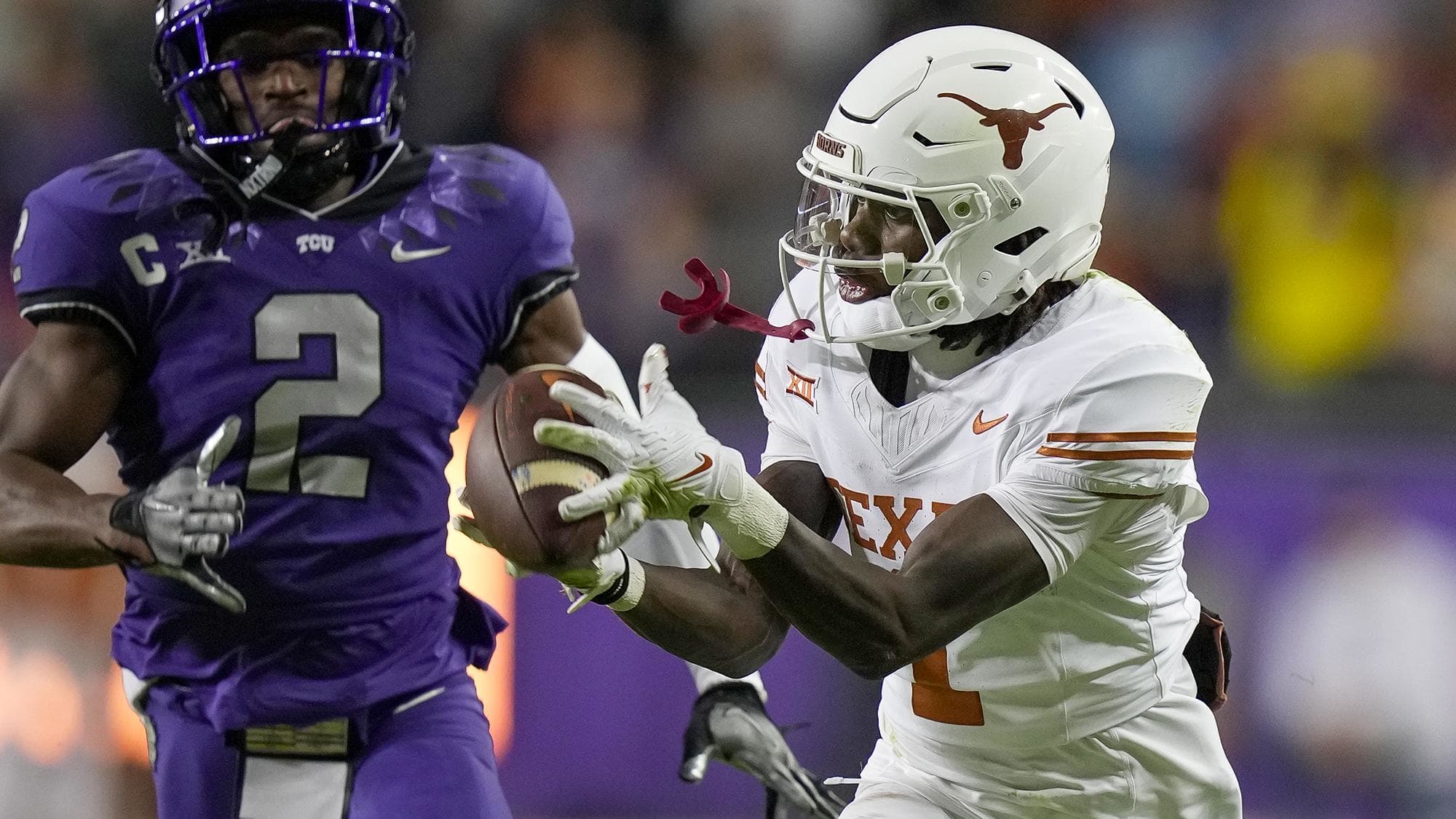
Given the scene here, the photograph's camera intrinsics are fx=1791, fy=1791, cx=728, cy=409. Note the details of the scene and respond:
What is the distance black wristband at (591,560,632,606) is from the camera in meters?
2.34

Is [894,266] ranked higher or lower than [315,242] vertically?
higher

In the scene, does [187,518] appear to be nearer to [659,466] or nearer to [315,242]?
[315,242]

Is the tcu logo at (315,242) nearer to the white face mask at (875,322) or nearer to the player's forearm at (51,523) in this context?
the player's forearm at (51,523)

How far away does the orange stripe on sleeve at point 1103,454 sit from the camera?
242 centimetres

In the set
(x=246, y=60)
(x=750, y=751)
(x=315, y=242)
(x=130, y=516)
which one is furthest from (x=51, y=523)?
(x=750, y=751)

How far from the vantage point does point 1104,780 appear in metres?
2.64

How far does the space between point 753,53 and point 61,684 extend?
3141mm

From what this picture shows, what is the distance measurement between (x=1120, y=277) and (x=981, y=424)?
3508 mm

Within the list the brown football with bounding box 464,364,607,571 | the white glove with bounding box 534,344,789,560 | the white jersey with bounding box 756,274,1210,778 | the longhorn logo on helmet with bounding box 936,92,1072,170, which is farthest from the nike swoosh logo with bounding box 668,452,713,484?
the longhorn logo on helmet with bounding box 936,92,1072,170

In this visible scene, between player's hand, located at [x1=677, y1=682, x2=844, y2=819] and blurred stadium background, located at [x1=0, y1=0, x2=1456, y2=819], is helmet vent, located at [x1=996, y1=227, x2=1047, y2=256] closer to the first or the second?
player's hand, located at [x1=677, y1=682, x2=844, y2=819]

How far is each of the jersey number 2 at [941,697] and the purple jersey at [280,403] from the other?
2.61 feet

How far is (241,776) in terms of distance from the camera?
9.21 feet

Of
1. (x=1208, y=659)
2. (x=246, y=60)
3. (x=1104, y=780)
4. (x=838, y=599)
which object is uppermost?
(x=246, y=60)

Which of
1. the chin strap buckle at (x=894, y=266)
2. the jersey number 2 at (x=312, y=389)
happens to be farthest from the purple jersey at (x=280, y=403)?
the chin strap buckle at (x=894, y=266)
